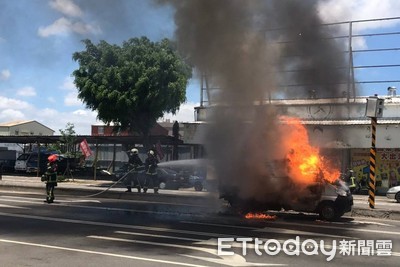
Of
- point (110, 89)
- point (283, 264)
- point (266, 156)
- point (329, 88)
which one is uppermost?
point (110, 89)

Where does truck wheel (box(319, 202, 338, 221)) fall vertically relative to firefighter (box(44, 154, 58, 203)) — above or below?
below

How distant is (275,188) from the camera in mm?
11375

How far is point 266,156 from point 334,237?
3.16 m

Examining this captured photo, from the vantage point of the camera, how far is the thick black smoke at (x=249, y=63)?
36.9 ft

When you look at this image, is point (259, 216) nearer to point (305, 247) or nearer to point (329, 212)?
point (329, 212)

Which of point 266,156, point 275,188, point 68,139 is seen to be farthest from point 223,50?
point 68,139

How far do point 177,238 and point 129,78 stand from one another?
16.4 metres

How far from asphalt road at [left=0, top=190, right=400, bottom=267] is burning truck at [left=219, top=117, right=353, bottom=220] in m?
0.42


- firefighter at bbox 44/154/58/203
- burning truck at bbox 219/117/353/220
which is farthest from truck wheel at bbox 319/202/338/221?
firefighter at bbox 44/154/58/203

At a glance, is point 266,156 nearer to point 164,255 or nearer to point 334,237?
point 334,237

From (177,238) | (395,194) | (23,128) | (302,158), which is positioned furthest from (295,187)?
(23,128)

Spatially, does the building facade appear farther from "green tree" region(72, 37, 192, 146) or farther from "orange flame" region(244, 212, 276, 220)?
"orange flame" region(244, 212, 276, 220)

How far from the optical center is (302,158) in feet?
37.9

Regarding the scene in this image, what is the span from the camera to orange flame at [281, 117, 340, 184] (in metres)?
11.4
